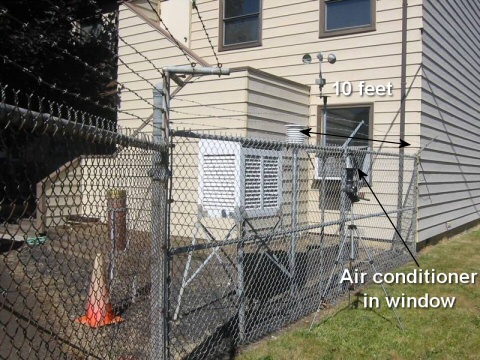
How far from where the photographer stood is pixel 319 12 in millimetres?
9234

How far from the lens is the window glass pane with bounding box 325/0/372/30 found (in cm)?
891

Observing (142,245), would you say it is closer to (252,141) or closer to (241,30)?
(252,141)

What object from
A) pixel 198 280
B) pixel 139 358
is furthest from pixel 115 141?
pixel 198 280

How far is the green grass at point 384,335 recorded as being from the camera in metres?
4.14

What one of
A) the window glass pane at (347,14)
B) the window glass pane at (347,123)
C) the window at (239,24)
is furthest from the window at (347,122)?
the window at (239,24)

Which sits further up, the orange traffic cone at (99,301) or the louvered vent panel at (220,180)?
the louvered vent panel at (220,180)

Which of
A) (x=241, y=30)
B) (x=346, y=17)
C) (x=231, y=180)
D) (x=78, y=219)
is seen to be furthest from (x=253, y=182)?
(x=241, y=30)

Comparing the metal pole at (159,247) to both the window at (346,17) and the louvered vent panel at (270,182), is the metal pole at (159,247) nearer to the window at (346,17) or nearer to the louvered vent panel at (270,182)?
the louvered vent panel at (270,182)

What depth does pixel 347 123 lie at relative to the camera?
359 inches

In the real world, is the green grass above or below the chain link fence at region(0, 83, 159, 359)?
below

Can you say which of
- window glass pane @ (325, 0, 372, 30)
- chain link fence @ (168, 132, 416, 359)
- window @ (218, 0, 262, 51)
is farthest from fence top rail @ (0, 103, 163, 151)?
window @ (218, 0, 262, 51)

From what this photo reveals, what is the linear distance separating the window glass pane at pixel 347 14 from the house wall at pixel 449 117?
3.48ft

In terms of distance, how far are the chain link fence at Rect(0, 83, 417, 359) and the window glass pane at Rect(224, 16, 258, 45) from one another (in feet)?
12.7

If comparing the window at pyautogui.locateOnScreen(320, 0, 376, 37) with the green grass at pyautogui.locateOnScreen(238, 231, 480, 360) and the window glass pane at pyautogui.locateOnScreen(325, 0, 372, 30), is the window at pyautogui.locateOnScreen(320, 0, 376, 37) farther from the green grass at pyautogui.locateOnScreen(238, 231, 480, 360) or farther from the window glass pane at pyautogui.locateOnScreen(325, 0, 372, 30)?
the green grass at pyautogui.locateOnScreen(238, 231, 480, 360)
